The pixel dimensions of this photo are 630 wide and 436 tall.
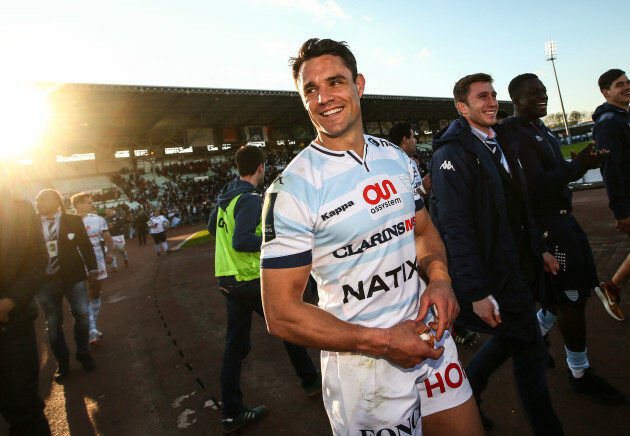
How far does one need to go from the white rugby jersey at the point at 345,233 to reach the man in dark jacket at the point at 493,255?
0.67 meters

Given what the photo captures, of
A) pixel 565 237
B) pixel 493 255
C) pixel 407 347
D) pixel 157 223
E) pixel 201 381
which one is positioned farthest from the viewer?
pixel 157 223

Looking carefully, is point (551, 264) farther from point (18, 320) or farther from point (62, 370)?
point (62, 370)

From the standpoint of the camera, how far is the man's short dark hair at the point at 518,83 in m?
3.06

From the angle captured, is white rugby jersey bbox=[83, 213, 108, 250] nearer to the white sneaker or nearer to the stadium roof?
the white sneaker

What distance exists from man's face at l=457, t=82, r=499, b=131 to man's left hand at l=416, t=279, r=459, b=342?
1489 millimetres

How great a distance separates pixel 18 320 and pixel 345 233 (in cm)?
256

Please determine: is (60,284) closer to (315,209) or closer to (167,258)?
(315,209)

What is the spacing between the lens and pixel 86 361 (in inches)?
184

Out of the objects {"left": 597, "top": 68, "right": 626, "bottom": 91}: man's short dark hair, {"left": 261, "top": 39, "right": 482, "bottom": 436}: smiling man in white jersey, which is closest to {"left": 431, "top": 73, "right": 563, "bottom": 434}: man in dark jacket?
{"left": 261, "top": 39, "right": 482, "bottom": 436}: smiling man in white jersey

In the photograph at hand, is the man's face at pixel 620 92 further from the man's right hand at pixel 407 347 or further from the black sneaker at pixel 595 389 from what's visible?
the man's right hand at pixel 407 347

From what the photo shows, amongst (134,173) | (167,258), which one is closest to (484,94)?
(167,258)

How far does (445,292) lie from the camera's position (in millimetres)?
1547

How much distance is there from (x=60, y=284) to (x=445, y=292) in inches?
200

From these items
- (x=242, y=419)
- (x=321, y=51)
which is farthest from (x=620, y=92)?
(x=242, y=419)
